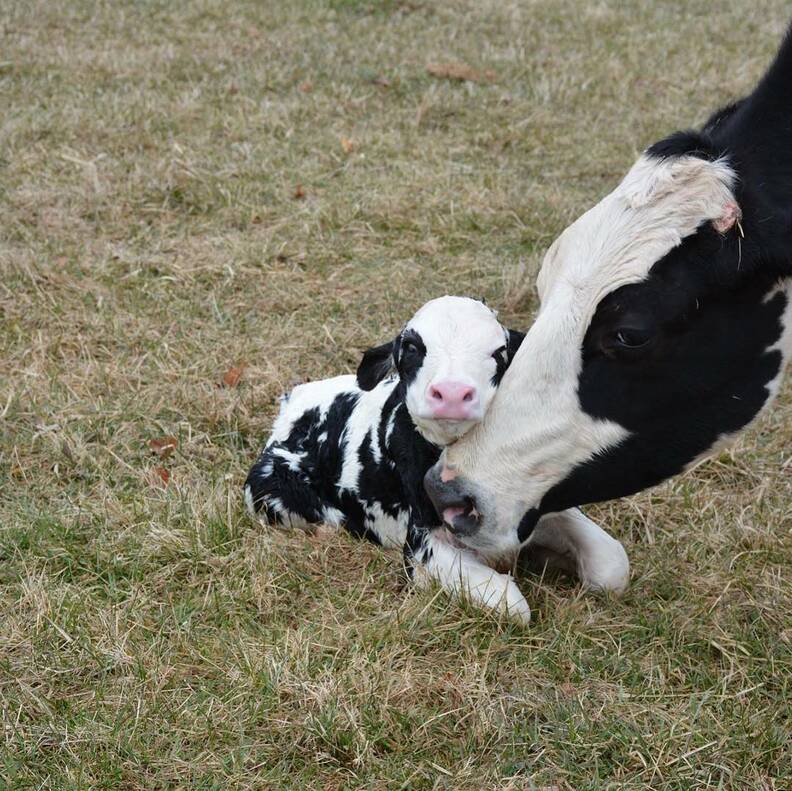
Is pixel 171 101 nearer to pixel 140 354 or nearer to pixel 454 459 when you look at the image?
pixel 140 354

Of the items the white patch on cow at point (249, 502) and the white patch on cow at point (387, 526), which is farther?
the white patch on cow at point (249, 502)

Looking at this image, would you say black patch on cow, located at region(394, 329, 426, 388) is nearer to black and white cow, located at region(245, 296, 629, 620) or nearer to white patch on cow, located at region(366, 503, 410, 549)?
black and white cow, located at region(245, 296, 629, 620)

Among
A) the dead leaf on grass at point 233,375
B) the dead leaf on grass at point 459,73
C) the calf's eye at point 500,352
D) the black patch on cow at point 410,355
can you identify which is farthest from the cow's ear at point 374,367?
the dead leaf on grass at point 459,73

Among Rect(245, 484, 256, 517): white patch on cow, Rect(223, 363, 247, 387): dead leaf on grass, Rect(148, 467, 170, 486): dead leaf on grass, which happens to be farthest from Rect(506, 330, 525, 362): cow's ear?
Rect(223, 363, 247, 387): dead leaf on grass

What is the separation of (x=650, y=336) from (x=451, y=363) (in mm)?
595

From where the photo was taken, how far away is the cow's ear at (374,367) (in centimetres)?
363

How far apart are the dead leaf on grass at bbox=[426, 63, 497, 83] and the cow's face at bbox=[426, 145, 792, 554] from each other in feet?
20.0

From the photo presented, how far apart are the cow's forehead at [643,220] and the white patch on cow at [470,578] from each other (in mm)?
967

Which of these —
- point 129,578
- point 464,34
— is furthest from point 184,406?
point 464,34

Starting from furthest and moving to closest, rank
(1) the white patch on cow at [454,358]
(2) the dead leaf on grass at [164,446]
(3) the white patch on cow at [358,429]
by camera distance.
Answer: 1. (2) the dead leaf on grass at [164,446]
2. (3) the white patch on cow at [358,429]
3. (1) the white patch on cow at [454,358]

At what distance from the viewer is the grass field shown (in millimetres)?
2920

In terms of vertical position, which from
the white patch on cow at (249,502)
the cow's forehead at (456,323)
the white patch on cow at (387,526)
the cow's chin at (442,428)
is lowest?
the white patch on cow at (249,502)

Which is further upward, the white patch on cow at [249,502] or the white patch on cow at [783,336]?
the white patch on cow at [783,336]

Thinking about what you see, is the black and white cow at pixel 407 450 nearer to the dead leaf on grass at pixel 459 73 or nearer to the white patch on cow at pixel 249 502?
the white patch on cow at pixel 249 502
